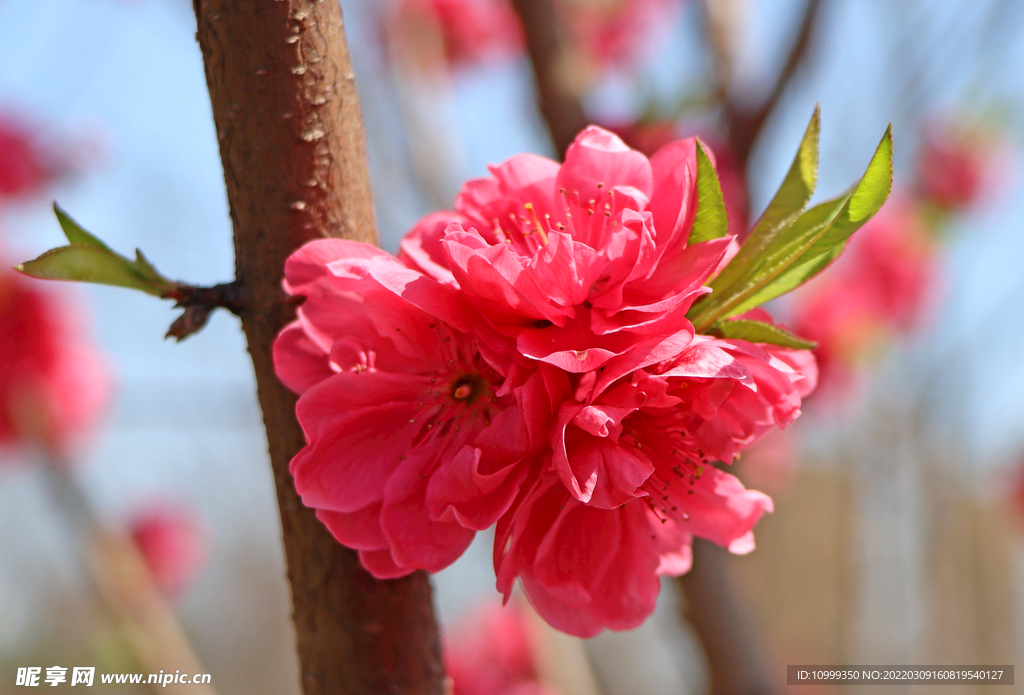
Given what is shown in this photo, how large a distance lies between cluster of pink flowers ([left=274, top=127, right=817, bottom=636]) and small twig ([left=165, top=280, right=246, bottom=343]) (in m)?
0.08

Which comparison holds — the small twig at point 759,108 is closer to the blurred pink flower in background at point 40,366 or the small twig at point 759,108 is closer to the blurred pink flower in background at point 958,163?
the blurred pink flower in background at point 958,163

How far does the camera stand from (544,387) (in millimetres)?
455

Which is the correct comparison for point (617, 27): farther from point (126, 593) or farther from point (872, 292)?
point (126, 593)

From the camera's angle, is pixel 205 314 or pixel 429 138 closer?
pixel 205 314

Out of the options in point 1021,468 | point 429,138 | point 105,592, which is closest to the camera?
point 105,592

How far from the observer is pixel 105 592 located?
1.66 m

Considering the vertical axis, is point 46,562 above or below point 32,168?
below

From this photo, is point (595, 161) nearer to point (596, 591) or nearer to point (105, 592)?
point (596, 591)

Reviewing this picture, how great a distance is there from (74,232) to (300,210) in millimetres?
186

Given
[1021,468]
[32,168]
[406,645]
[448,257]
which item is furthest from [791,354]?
[1021,468]

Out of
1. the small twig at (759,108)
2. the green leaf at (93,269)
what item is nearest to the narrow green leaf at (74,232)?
the green leaf at (93,269)

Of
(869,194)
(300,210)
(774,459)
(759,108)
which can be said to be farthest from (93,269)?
(774,459)

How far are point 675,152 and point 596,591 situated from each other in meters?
0.37

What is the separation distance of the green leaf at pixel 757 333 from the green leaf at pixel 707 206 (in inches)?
2.7
